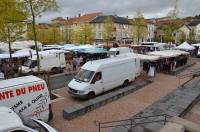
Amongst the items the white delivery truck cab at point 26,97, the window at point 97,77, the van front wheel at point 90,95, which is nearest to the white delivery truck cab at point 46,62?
the window at point 97,77

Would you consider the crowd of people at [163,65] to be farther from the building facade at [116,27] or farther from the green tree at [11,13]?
the building facade at [116,27]

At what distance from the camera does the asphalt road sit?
1827 cm

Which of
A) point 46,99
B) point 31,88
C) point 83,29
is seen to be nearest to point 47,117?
point 46,99

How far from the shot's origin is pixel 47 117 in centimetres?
1080

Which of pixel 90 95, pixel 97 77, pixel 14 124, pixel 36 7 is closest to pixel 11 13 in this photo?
pixel 36 7

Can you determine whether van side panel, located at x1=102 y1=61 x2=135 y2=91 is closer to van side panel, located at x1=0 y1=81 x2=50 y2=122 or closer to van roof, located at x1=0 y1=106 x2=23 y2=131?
van side panel, located at x1=0 y1=81 x2=50 y2=122

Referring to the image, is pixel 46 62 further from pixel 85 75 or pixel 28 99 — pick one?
pixel 28 99

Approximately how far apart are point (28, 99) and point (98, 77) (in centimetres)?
603

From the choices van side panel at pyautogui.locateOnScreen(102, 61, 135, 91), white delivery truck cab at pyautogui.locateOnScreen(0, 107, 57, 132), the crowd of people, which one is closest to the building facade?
the crowd of people

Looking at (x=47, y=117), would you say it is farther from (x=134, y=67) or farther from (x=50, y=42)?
(x=50, y=42)

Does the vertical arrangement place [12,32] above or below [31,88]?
above

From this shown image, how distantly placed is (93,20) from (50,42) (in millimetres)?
23531

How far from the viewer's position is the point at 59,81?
20062mm

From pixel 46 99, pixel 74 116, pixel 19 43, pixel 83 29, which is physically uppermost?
pixel 83 29
